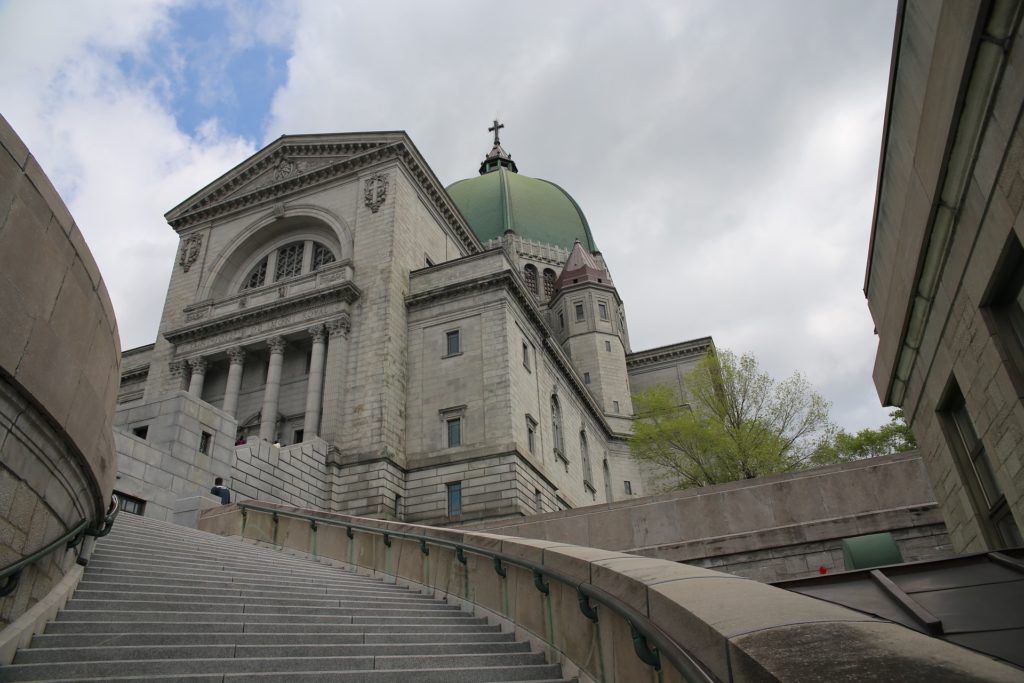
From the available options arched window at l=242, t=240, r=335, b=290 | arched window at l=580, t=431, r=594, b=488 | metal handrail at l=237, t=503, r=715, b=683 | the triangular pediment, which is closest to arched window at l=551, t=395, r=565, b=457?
arched window at l=580, t=431, r=594, b=488

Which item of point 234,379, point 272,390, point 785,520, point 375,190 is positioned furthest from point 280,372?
point 785,520

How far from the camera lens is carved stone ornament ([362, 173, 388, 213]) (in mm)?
36219

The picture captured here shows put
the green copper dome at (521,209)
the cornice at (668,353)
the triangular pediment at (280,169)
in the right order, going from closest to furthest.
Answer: the triangular pediment at (280,169) → the cornice at (668,353) → the green copper dome at (521,209)

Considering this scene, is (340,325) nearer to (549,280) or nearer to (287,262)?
(287,262)

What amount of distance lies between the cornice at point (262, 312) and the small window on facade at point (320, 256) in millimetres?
4275

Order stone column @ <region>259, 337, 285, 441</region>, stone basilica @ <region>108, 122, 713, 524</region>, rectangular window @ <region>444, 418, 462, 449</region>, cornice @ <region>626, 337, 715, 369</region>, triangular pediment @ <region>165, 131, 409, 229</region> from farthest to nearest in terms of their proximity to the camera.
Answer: cornice @ <region>626, 337, 715, 369</region>, triangular pediment @ <region>165, 131, 409, 229</region>, stone column @ <region>259, 337, 285, 441</region>, rectangular window @ <region>444, 418, 462, 449</region>, stone basilica @ <region>108, 122, 713, 524</region>

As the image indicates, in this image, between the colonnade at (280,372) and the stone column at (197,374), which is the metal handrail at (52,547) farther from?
the stone column at (197,374)

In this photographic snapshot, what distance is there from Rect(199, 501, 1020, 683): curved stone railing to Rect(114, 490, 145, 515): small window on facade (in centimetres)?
908

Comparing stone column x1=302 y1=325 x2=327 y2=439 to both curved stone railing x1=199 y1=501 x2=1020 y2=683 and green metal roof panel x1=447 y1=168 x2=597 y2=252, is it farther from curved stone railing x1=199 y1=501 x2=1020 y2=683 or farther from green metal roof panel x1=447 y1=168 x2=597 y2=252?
green metal roof panel x1=447 y1=168 x2=597 y2=252

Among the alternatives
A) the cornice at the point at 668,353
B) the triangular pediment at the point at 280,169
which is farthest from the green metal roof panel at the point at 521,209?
the triangular pediment at the point at 280,169

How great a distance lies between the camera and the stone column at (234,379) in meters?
33.4

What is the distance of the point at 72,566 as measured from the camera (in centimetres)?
799

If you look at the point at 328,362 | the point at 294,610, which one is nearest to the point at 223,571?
A: the point at 294,610

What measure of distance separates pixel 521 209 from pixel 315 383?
49.0 metres
